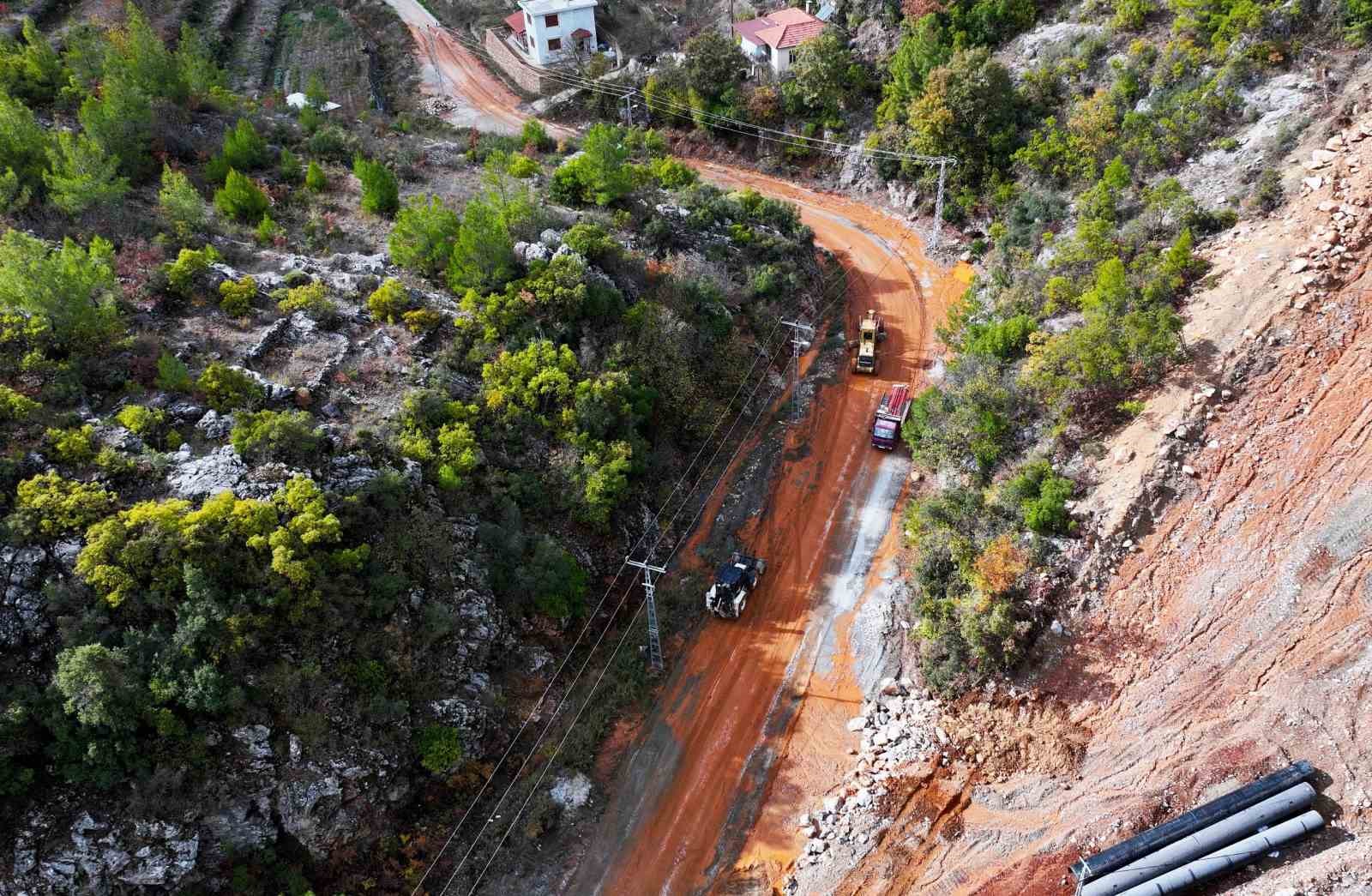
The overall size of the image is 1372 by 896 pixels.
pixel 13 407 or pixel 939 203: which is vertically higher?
pixel 939 203

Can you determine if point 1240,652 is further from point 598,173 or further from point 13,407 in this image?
point 13,407

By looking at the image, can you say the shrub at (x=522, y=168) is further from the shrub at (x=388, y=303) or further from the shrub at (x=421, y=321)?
→ the shrub at (x=421, y=321)

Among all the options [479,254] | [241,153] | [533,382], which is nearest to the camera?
[533,382]

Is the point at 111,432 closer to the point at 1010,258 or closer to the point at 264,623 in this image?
the point at 264,623

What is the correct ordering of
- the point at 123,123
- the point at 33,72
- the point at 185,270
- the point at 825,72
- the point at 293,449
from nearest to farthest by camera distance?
the point at 293,449
the point at 185,270
the point at 123,123
the point at 33,72
the point at 825,72

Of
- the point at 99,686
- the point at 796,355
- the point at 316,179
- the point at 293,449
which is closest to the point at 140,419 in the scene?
the point at 293,449

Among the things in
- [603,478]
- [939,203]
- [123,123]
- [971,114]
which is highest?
[971,114]

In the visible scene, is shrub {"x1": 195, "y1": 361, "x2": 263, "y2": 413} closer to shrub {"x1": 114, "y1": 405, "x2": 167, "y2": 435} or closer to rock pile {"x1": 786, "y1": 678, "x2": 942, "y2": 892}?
shrub {"x1": 114, "y1": 405, "x2": 167, "y2": 435}

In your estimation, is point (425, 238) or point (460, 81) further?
point (460, 81)
